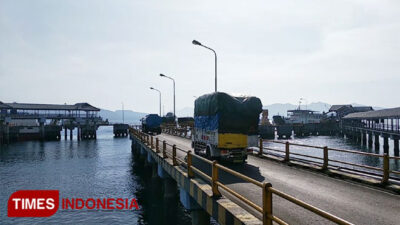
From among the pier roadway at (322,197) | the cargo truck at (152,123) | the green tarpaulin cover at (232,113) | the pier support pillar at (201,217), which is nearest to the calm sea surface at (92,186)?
the cargo truck at (152,123)

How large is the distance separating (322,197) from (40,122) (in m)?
93.7

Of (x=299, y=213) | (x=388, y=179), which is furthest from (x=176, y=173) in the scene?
(x=388, y=179)

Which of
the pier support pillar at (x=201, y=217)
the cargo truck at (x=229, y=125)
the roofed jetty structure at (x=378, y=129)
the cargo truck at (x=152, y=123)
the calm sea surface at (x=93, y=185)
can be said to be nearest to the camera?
the pier support pillar at (x=201, y=217)

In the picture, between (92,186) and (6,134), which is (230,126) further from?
(6,134)

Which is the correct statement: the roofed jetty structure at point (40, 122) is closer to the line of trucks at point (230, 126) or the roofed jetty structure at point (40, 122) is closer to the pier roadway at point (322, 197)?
the line of trucks at point (230, 126)

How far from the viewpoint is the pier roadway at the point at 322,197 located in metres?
7.28

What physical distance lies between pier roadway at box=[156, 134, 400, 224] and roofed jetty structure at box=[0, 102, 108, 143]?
80.8 metres

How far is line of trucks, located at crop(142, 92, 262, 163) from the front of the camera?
15742mm

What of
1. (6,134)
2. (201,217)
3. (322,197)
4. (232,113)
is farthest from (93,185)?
(6,134)

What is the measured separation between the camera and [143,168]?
122 ft

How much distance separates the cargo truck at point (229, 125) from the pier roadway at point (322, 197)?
2.19 m

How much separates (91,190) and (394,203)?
23.1 metres

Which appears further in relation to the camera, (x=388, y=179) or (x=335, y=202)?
(x=388, y=179)

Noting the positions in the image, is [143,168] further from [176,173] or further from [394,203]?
[394,203]
